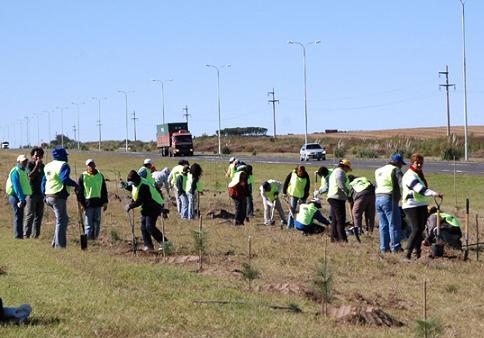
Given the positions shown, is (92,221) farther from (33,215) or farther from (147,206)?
(147,206)

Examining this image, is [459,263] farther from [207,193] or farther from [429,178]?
[429,178]

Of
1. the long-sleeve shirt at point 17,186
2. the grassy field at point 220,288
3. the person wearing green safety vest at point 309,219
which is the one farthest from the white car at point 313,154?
the long-sleeve shirt at point 17,186

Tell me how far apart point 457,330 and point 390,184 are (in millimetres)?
6028

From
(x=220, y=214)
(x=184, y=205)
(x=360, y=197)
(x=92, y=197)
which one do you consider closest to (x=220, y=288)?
(x=92, y=197)

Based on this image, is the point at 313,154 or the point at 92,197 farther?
the point at 313,154

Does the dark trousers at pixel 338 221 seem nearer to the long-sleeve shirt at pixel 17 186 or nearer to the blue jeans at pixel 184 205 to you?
the long-sleeve shirt at pixel 17 186

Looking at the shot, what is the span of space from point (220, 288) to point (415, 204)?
489 cm

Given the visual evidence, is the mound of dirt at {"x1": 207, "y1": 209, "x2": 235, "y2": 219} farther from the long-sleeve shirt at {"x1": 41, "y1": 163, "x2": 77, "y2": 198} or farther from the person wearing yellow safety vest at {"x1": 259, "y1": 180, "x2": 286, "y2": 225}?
the long-sleeve shirt at {"x1": 41, "y1": 163, "x2": 77, "y2": 198}

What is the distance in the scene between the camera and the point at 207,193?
3441 cm

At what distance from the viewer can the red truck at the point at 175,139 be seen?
7712cm

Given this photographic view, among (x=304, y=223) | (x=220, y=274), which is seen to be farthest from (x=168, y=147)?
(x=220, y=274)

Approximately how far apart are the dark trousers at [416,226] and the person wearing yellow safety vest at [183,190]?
881cm

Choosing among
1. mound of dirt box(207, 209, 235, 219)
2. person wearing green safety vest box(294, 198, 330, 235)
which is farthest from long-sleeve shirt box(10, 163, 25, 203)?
mound of dirt box(207, 209, 235, 219)

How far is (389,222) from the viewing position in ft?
52.2
